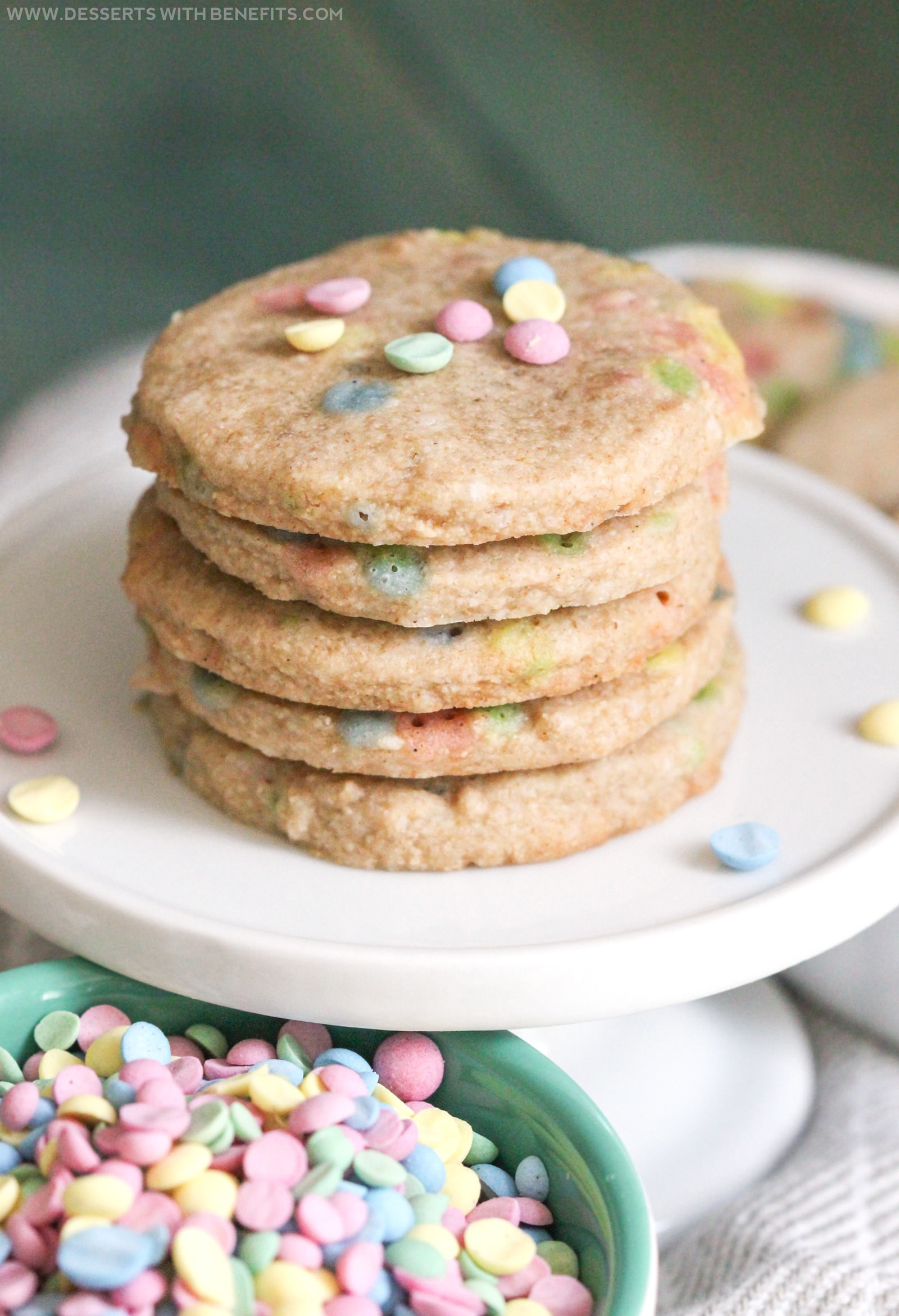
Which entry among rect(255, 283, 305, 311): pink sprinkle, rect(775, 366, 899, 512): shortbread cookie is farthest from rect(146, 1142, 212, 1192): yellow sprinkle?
rect(775, 366, 899, 512): shortbread cookie

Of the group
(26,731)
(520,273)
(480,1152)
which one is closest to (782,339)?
(520,273)

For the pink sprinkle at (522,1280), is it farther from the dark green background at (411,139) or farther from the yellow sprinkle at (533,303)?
the dark green background at (411,139)

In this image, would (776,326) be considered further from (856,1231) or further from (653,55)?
(856,1231)

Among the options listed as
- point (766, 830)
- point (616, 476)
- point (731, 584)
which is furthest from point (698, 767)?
point (616, 476)

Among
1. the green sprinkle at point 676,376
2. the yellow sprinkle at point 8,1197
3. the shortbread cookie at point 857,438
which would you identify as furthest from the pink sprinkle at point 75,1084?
the shortbread cookie at point 857,438

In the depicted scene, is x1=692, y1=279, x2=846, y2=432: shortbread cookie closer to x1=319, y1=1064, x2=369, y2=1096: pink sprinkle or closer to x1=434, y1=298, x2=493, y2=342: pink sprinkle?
x1=434, y1=298, x2=493, y2=342: pink sprinkle
